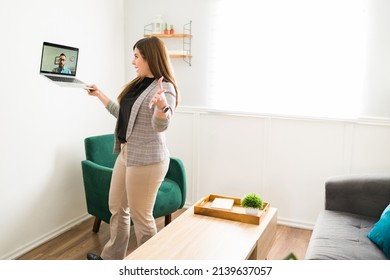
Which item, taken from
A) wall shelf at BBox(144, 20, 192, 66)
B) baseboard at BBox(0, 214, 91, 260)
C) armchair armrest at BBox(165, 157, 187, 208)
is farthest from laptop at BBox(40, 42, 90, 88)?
baseboard at BBox(0, 214, 91, 260)

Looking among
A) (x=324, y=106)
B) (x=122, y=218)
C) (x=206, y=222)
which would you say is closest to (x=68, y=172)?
(x=122, y=218)

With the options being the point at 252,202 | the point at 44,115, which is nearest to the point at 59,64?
the point at 44,115

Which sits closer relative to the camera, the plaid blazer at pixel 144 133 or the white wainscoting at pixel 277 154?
the plaid blazer at pixel 144 133

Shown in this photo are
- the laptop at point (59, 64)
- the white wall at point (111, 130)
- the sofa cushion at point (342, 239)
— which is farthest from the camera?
the white wall at point (111, 130)

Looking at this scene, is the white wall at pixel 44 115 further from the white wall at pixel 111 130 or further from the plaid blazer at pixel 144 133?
the plaid blazer at pixel 144 133

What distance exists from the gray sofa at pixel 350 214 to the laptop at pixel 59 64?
1.66m

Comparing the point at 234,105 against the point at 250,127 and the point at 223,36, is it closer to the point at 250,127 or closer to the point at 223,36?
the point at 250,127

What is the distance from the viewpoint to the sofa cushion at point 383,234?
2064 mm

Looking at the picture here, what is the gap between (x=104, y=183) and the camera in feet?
9.20

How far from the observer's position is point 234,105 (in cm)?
345

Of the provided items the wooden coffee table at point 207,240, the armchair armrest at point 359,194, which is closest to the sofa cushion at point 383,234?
the armchair armrest at point 359,194

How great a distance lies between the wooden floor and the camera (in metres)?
2.77

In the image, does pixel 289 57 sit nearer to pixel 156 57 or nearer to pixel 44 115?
pixel 156 57

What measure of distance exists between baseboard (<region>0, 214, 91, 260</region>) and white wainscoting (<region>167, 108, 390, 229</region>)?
1.04 metres
